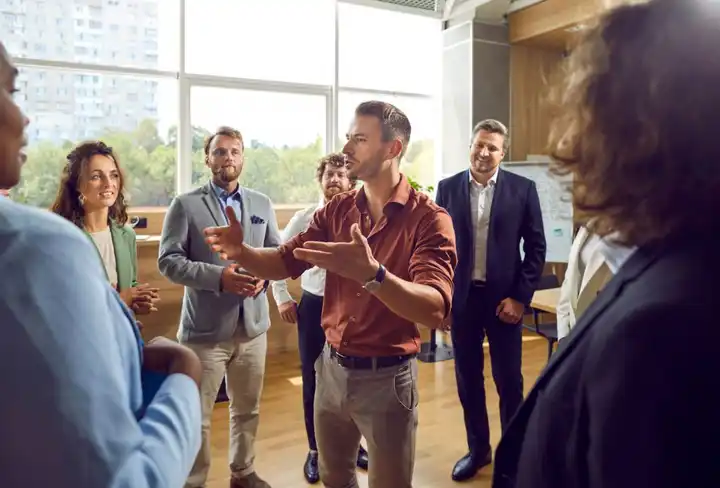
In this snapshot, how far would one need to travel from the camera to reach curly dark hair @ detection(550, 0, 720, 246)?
2.21 ft

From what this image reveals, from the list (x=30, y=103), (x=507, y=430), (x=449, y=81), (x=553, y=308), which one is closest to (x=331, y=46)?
(x=449, y=81)

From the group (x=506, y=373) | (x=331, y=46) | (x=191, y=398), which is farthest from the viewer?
(x=331, y=46)

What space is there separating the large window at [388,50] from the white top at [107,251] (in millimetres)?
3937

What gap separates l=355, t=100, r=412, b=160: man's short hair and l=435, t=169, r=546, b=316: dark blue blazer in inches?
44.0

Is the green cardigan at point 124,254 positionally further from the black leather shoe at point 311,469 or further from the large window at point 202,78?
the large window at point 202,78

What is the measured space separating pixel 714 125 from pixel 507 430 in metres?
0.52

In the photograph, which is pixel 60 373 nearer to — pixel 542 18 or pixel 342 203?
pixel 342 203

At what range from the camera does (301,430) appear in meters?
3.54

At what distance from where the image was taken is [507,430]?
34.6 inches

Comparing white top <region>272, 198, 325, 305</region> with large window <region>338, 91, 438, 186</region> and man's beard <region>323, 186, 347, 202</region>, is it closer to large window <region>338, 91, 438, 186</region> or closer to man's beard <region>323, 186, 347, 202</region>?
man's beard <region>323, 186, 347, 202</region>

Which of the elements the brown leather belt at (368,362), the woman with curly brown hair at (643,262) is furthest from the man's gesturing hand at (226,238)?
the woman with curly brown hair at (643,262)

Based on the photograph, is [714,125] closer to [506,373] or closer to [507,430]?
[507,430]

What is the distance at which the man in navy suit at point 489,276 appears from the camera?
291cm

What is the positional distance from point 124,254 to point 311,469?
4.65 ft
